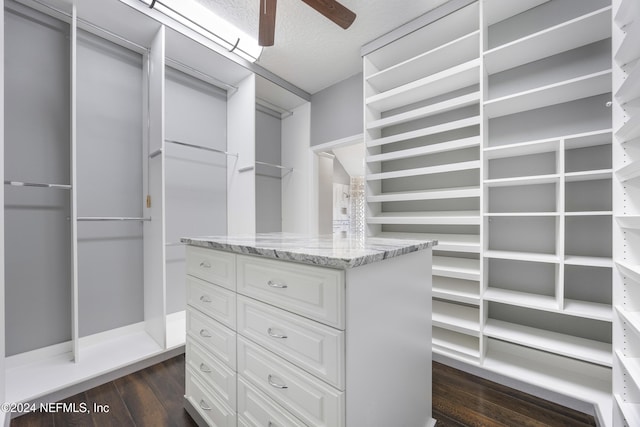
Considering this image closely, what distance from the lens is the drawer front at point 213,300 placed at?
1.19 meters

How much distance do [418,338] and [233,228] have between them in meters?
2.25

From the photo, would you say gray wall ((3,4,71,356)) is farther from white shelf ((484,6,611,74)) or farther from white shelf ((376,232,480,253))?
white shelf ((484,6,611,74))

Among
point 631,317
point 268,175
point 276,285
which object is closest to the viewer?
point 276,285

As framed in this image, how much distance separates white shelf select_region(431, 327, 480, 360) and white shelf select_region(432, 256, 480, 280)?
507 millimetres

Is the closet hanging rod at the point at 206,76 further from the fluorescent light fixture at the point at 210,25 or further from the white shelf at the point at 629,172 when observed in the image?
the white shelf at the point at 629,172

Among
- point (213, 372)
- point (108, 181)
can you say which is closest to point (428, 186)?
point (213, 372)

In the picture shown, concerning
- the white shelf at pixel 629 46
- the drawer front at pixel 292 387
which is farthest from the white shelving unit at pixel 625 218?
the drawer front at pixel 292 387

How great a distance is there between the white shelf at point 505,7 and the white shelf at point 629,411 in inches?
90.1

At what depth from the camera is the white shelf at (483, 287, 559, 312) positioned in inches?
62.8

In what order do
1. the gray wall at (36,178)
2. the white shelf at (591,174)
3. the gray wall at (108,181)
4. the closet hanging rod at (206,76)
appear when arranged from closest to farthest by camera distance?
the white shelf at (591,174) → the gray wall at (36,178) → the gray wall at (108,181) → the closet hanging rod at (206,76)

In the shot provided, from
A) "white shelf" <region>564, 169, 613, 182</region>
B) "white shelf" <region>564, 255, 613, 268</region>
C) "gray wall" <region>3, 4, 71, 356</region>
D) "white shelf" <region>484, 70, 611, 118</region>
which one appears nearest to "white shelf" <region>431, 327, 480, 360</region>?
"white shelf" <region>564, 255, 613, 268</region>

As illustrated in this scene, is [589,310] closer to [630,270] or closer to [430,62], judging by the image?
[630,270]

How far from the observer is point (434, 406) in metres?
1.52

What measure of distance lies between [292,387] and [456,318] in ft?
5.11
